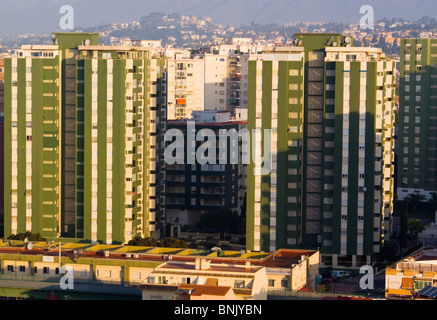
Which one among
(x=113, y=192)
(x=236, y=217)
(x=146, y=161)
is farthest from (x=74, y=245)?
(x=236, y=217)

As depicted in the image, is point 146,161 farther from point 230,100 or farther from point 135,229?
point 230,100

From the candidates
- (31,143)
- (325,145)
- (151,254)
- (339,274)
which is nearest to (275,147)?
(325,145)

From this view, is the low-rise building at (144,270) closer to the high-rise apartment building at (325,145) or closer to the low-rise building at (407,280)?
the low-rise building at (407,280)

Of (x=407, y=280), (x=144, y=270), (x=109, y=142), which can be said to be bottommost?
(x=144, y=270)

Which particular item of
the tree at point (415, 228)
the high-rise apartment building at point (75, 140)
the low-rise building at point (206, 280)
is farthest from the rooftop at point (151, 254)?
the tree at point (415, 228)

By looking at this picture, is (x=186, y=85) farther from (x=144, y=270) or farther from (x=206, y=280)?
(x=206, y=280)

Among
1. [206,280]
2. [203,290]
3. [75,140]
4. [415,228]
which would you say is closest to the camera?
[203,290]
